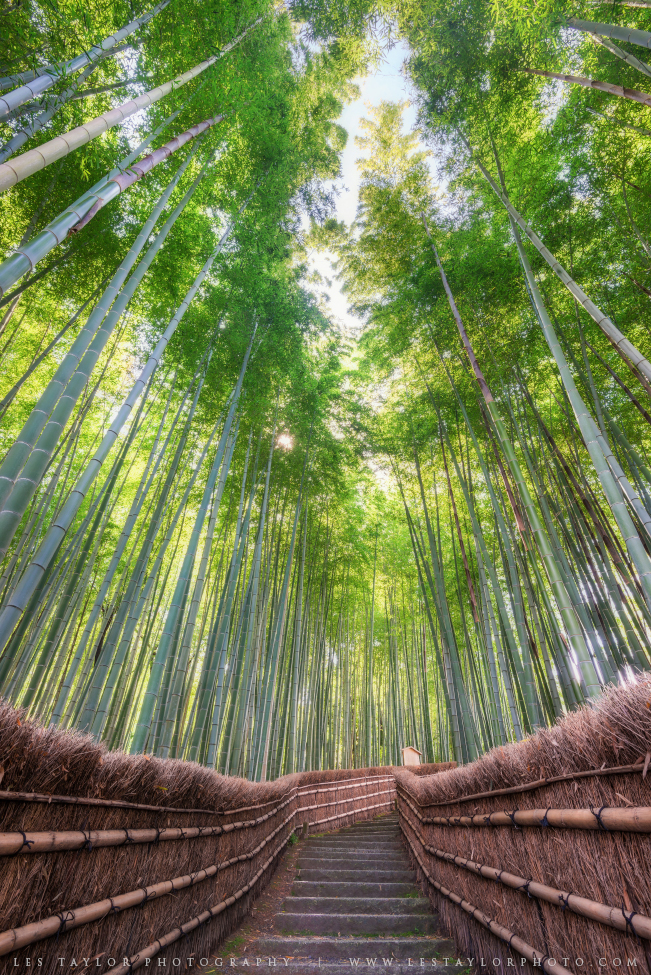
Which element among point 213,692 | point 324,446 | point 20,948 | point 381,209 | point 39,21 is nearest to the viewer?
point 20,948

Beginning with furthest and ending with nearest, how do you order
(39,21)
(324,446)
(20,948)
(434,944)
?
1. (324,446)
2. (39,21)
3. (434,944)
4. (20,948)

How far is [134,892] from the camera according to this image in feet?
4.43

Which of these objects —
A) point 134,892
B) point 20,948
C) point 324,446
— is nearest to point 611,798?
point 20,948

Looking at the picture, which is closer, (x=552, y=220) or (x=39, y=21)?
(x=39, y=21)

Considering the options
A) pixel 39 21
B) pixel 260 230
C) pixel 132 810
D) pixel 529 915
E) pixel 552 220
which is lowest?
pixel 529 915

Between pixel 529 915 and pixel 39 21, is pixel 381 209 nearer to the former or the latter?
pixel 39 21

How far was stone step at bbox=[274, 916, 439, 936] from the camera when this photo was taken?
2.41m

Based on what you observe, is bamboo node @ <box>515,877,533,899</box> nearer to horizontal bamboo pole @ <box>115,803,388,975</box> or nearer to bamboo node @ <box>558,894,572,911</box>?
bamboo node @ <box>558,894,572,911</box>

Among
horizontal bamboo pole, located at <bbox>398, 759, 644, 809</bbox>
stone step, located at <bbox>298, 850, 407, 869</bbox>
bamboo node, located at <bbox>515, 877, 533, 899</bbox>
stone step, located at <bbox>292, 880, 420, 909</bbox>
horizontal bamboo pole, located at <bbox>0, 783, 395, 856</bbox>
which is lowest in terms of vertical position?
stone step, located at <bbox>292, 880, 420, 909</bbox>

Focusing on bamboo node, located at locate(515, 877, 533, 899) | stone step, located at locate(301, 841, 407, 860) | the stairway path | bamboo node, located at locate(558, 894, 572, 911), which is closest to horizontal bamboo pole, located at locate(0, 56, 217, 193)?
bamboo node, located at locate(558, 894, 572, 911)

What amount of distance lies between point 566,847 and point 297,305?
15.3 feet

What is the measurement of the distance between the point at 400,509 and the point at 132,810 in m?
6.41

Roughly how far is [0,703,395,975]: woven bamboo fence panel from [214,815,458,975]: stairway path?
0.34 m

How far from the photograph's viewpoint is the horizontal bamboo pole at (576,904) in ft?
2.84
